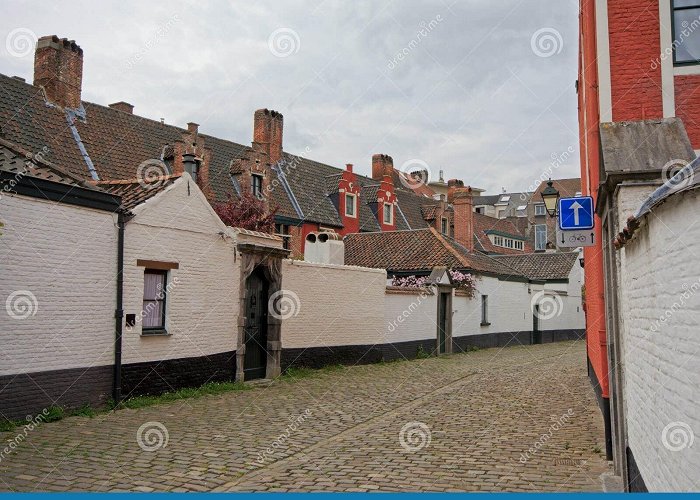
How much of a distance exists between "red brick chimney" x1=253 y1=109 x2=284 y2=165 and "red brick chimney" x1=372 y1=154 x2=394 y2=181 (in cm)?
967

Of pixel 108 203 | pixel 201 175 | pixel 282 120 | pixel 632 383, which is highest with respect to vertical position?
pixel 282 120

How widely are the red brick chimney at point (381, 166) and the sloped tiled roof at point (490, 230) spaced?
34.6 ft

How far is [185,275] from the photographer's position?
43.0 feet

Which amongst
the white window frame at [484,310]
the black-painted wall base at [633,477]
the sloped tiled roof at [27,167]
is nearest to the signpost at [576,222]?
the black-painted wall base at [633,477]

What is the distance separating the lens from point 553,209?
12.9m

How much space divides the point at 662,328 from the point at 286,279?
13027 mm

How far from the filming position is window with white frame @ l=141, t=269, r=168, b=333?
12227mm

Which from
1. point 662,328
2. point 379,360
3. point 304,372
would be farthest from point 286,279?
point 662,328

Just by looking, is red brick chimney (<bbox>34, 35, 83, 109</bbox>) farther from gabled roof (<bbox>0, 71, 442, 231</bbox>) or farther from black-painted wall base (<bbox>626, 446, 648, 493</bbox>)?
black-painted wall base (<bbox>626, 446, 648, 493</bbox>)

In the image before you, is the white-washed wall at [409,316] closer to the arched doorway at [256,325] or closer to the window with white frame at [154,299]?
the arched doorway at [256,325]

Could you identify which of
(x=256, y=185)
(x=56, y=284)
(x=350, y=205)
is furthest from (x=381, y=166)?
(x=56, y=284)

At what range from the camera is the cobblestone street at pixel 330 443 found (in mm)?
6680

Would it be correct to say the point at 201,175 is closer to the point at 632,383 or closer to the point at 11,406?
the point at 11,406

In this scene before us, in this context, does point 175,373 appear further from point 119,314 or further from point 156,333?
point 119,314
